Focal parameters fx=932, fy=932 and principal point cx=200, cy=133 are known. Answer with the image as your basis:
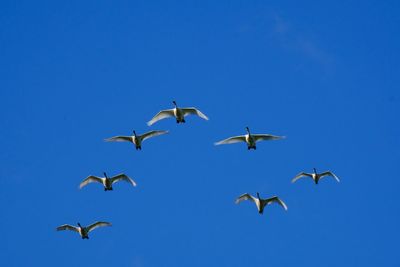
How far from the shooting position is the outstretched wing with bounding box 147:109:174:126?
263ft

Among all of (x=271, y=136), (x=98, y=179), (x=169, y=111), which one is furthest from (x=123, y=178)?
(x=271, y=136)

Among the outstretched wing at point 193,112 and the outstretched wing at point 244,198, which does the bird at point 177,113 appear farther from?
the outstretched wing at point 244,198

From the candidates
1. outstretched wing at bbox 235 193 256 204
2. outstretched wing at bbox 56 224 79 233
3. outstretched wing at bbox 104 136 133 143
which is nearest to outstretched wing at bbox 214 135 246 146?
outstretched wing at bbox 235 193 256 204

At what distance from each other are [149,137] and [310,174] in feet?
53.2

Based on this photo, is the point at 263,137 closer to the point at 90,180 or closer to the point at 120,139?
the point at 120,139

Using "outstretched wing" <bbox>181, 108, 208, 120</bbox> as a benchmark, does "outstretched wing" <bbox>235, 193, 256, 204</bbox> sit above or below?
below

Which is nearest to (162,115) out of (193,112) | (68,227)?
(193,112)

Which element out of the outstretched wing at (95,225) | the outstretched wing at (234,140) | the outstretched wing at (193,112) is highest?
the outstretched wing at (193,112)

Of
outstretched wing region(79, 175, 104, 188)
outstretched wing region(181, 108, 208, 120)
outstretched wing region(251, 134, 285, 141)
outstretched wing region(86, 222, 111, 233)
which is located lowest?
outstretched wing region(86, 222, 111, 233)

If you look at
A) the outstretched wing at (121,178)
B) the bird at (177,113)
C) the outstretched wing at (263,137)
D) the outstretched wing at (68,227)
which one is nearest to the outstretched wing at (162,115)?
the bird at (177,113)

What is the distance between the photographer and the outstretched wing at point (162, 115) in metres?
80.3

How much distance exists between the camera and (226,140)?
266ft

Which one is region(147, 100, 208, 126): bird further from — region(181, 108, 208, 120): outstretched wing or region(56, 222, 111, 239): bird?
region(56, 222, 111, 239): bird

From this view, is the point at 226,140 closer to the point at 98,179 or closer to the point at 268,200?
the point at 268,200
